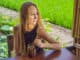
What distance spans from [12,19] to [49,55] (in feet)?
3.52

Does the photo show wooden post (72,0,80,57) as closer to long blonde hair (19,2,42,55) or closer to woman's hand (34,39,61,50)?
woman's hand (34,39,61,50)

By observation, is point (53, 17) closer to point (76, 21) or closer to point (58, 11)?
point (58, 11)

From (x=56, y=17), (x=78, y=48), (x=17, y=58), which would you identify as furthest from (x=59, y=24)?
(x=17, y=58)

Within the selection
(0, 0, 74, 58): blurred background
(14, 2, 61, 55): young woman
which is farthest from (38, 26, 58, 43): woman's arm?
(0, 0, 74, 58): blurred background

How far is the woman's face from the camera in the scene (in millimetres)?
1233

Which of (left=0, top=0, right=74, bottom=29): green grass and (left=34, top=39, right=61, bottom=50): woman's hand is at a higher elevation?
(left=0, top=0, right=74, bottom=29): green grass

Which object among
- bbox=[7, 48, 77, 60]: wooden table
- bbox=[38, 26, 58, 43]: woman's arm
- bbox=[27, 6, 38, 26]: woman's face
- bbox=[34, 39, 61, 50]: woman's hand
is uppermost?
bbox=[27, 6, 38, 26]: woman's face

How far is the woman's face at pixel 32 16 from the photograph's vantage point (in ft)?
4.05

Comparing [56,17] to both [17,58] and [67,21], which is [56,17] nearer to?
[67,21]

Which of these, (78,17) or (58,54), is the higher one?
(78,17)

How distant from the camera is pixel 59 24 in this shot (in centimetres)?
224

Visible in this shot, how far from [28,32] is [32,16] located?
7 cm

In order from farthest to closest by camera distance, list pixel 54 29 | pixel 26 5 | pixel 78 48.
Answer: pixel 54 29
pixel 78 48
pixel 26 5

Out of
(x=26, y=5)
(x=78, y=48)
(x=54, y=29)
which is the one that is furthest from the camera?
(x=54, y=29)
